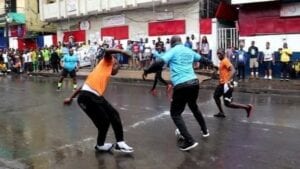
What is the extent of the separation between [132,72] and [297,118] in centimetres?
1504

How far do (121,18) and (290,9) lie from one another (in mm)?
11369

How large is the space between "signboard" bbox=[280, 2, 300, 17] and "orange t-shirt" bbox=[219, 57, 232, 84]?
11882 millimetres

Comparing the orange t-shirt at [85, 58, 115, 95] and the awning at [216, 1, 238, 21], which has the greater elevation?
the awning at [216, 1, 238, 21]

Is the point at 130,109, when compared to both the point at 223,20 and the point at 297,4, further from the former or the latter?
the point at 223,20

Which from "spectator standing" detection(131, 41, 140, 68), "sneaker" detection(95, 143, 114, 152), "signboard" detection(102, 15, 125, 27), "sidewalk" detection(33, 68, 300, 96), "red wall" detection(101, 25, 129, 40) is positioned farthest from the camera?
"signboard" detection(102, 15, 125, 27)

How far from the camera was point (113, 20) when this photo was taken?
31.7 metres

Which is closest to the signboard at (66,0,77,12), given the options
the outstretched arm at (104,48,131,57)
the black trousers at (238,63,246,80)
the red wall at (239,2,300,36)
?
the red wall at (239,2,300,36)

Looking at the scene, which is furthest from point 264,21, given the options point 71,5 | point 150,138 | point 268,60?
point 150,138

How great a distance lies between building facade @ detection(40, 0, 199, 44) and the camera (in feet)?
89.5

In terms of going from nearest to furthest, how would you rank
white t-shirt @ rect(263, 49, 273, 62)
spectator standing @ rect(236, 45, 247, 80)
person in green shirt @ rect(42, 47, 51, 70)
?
spectator standing @ rect(236, 45, 247, 80), white t-shirt @ rect(263, 49, 273, 62), person in green shirt @ rect(42, 47, 51, 70)

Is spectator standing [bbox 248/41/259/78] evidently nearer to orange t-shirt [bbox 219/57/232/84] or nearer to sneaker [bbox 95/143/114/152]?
orange t-shirt [bbox 219/57/232/84]

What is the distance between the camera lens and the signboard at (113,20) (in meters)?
31.1

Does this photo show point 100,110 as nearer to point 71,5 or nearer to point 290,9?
point 290,9

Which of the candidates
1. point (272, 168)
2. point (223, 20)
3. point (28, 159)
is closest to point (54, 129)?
point (28, 159)
